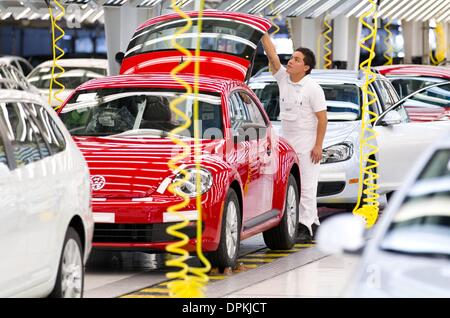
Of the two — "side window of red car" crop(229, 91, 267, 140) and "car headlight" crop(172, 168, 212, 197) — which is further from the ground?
"side window of red car" crop(229, 91, 267, 140)

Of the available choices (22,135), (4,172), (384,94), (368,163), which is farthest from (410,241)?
(384,94)

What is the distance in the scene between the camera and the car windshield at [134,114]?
11875mm

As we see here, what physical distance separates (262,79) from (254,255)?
3.73 m

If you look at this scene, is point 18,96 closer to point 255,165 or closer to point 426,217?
point 426,217

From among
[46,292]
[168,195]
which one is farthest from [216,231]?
[46,292]

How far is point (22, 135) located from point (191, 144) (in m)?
3.21

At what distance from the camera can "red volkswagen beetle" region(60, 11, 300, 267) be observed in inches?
425

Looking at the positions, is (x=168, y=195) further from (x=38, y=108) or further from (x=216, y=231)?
(x=38, y=108)

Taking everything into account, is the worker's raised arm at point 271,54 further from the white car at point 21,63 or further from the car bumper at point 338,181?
the white car at point 21,63

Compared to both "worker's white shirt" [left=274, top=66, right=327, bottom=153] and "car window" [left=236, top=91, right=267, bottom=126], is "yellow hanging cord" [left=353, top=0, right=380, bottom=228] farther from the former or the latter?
"car window" [left=236, top=91, right=267, bottom=126]

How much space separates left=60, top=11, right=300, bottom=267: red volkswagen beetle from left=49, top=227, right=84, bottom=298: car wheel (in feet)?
7.02

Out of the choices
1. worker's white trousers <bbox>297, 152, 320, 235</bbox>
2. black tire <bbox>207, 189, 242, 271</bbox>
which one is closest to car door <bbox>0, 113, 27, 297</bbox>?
black tire <bbox>207, 189, 242, 271</bbox>

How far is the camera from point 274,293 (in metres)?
10.2

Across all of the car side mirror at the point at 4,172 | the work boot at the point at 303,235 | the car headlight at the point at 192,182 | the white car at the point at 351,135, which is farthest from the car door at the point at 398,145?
the car side mirror at the point at 4,172
